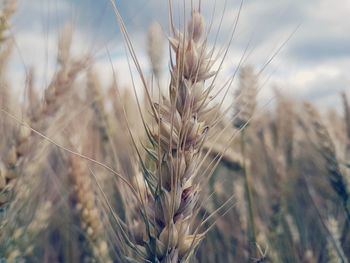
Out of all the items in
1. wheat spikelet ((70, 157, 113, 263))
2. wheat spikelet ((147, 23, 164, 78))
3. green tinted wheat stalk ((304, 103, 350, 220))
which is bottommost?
wheat spikelet ((70, 157, 113, 263))

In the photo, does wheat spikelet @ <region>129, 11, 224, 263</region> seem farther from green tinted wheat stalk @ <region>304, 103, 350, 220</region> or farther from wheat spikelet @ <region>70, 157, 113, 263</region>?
green tinted wheat stalk @ <region>304, 103, 350, 220</region>

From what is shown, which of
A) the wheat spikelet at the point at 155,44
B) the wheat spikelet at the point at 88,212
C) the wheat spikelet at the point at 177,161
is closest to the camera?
the wheat spikelet at the point at 177,161

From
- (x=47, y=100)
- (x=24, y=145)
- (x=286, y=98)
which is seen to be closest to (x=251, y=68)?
(x=286, y=98)

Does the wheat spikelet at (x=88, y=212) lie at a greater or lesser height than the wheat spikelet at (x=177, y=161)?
lesser

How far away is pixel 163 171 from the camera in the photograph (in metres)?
0.72

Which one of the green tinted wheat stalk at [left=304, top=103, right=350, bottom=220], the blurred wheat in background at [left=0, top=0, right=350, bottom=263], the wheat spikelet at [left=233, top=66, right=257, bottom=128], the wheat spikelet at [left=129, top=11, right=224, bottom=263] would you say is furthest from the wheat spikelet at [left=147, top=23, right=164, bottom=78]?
the wheat spikelet at [left=129, top=11, right=224, bottom=263]

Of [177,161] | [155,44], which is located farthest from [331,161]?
[155,44]

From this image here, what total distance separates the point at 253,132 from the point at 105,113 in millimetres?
763

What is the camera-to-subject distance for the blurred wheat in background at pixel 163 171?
2.42ft

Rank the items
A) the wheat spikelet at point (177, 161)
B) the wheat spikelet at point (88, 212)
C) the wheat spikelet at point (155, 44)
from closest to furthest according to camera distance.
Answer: the wheat spikelet at point (177, 161), the wheat spikelet at point (88, 212), the wheat spikelet at point (155, 44)

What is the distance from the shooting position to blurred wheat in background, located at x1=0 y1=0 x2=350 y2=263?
2.42 feet

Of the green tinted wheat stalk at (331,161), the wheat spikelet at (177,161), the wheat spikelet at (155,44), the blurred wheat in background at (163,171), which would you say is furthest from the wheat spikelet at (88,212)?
the wheat spikelet at (155,44)

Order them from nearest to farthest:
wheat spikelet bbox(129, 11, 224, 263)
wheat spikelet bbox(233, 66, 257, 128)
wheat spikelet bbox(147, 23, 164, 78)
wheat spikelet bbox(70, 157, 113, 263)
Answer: wheat spikelet bbox(129, 11, 224, 263), wheat spikelet bbox(70, 157, 113, 263), wheat spikelet bbox(233, 66, 257, 128), wheat spikelet bbox(147, 23, 164, 78)

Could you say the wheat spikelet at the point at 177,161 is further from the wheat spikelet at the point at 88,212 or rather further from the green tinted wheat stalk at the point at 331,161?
the green tinted wheat stalk at the point at 331,161
